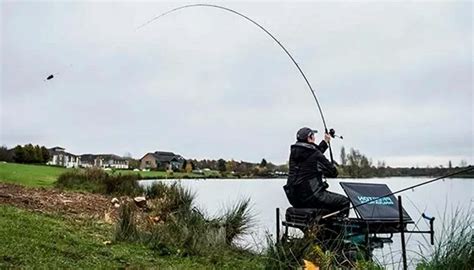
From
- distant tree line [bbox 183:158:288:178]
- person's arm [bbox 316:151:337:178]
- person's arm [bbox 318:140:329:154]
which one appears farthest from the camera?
distant tree line [bbox 183:158:288:178]

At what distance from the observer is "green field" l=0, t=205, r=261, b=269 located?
476 centimetres

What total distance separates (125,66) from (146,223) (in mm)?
4272

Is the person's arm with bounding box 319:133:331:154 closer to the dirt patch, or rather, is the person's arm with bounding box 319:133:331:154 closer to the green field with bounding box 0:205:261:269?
the green field with bounding box 0:205:261:269

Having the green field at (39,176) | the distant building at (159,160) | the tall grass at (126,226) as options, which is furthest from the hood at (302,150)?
the distant building at (159,160)

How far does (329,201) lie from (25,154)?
34.9 m

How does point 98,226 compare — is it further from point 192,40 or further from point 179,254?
point 192,40

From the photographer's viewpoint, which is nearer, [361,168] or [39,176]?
[361,168]

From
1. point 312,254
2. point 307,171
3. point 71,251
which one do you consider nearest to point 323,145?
point 307,171

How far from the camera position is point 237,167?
28250 millimetres

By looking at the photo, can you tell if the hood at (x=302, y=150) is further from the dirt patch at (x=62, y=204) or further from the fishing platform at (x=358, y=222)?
the dirt patch at (x=62, y=204)

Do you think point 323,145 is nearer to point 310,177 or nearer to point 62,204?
point 310,177

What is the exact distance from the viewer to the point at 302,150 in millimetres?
5594

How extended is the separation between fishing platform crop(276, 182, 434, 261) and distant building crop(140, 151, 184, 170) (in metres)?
22.7

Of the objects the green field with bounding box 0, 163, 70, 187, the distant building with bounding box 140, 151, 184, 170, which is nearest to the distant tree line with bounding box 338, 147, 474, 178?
the green field with bounding box 0, 163, 70, 187
